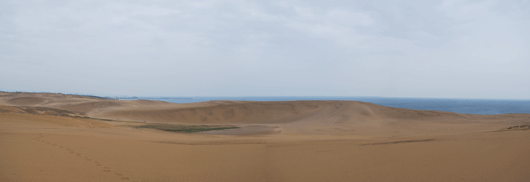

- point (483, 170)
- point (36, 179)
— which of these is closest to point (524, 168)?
point (483, 170)

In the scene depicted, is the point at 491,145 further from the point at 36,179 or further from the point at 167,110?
the point at 167,110

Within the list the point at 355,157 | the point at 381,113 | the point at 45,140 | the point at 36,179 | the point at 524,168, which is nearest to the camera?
the point at 36,179

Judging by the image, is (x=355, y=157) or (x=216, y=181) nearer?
(x=216, y=181)

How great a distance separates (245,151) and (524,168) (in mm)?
4623

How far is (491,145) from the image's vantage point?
16.9 feet

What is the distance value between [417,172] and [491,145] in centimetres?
231

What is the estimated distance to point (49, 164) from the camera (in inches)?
162

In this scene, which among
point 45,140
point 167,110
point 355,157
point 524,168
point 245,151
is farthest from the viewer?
point 167,110

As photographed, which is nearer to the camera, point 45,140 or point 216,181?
point 216,181

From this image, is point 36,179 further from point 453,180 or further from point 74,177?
point 453,180

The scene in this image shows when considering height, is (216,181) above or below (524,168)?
below

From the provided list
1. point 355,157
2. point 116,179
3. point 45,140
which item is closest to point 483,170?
point 355,157

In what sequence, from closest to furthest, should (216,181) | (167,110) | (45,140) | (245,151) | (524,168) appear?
1. (524,168)
2. (216,181)
3. (45,140)
4. (245,151)
5. (167,110)

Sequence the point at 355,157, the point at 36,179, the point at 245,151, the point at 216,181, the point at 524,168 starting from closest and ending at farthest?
1. the point at 36,179
2. the point at 524,168
3. the point at 216,181
4. the point at 355,157
5. the point at 245,151
